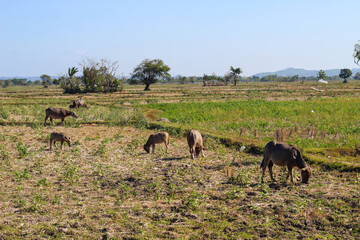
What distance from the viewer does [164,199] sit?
9.98 metres

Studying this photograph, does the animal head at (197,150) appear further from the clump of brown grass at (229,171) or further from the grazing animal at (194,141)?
the clump of brown grass at (229,171)

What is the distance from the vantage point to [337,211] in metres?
Result: 8.91

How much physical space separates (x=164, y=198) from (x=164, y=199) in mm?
79

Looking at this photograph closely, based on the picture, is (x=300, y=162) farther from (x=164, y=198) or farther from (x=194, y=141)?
(x=194, y=141)

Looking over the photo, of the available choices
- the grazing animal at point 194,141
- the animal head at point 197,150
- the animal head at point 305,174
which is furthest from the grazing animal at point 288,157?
the animal head at point 197,150

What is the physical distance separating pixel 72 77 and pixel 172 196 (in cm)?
5990

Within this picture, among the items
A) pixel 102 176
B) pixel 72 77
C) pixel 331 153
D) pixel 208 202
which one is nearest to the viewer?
pixel 208 202

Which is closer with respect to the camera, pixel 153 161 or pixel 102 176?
pixel 102 176

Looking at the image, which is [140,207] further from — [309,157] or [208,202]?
[309,157]

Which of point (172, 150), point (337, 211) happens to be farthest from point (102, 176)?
point (337, 211)

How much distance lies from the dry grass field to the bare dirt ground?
0.03m

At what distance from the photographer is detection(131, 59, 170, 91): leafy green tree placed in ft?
263

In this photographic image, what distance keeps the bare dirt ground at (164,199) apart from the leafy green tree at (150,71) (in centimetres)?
6600

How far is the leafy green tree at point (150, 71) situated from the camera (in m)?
80.2
